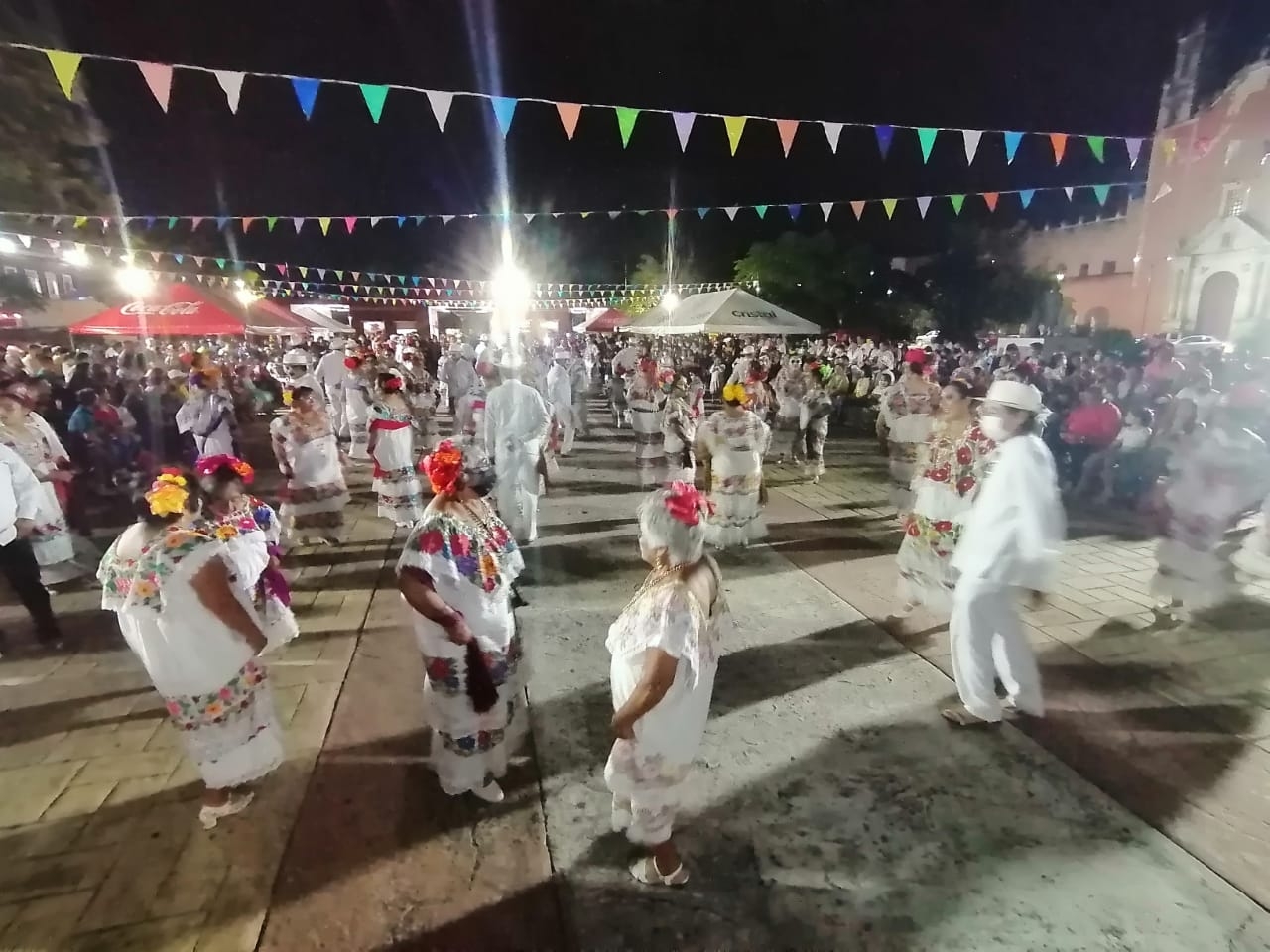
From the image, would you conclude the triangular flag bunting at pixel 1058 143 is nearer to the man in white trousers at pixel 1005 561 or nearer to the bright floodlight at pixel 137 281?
the man in white trousers at pixel 1005 561

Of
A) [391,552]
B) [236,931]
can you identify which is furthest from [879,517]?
[236,931]

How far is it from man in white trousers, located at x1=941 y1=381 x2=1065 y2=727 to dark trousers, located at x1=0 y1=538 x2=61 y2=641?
611cm

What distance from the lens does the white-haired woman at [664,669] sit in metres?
2.52

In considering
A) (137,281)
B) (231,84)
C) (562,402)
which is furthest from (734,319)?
(137,281)

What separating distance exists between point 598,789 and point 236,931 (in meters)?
1.57

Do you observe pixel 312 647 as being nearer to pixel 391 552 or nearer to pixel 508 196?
pixel 391 552

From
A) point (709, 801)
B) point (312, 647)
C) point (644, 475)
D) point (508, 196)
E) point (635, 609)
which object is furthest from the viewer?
point (508, 196)

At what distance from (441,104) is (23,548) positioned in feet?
16.6

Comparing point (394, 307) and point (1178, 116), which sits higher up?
point (1178, 116)

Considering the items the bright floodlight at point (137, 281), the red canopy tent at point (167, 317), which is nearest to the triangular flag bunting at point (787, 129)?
the red canopy tent at point (167, 317)

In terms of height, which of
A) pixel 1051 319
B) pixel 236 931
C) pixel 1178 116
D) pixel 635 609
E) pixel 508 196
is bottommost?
pixel 236 931

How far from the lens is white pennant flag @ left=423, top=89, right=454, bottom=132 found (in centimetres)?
681

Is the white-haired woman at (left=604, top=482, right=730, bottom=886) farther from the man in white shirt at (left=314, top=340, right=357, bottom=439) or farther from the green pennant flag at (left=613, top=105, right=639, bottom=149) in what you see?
the man in white shirt at (left=314, top=340, right=357, bottom=439)

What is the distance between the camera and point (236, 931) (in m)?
2.74
